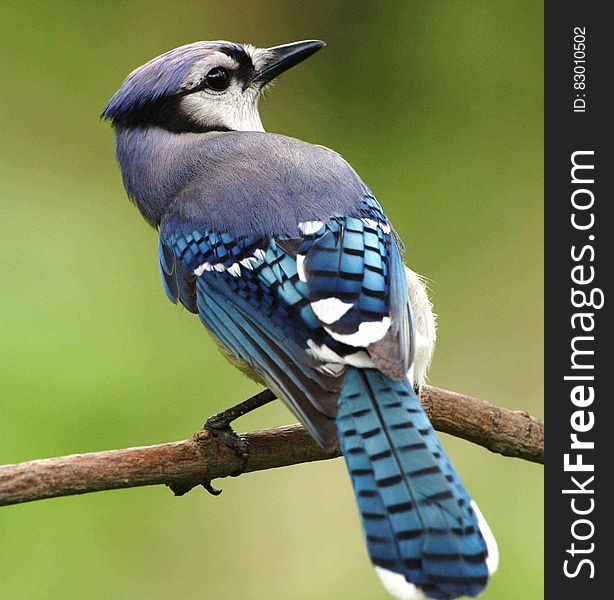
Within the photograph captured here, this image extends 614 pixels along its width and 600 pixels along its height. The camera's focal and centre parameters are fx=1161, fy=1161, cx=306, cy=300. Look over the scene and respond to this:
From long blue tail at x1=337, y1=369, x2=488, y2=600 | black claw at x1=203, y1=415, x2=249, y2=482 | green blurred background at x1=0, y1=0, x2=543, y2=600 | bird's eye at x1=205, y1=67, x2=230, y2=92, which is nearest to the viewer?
long blue tail at x1=337, y1=369, x2=488, y2=600

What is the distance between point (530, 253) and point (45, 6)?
2.30m

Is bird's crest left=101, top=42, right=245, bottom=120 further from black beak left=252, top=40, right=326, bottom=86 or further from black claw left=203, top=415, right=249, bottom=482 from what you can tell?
black claw left=203, top=415, right=249, bottom=482

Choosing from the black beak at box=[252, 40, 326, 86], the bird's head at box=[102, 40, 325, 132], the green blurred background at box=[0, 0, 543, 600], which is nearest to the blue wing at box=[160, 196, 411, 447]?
Result: the bird's head at box=[102, 40, 325, 132]

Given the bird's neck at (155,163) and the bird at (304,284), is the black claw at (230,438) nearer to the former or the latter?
the bird at (304,284)

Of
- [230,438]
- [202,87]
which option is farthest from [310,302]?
[202,87]

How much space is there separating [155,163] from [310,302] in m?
0.82

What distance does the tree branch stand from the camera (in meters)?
2.04

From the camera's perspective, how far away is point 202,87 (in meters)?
2.86

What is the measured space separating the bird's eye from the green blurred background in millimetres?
1291

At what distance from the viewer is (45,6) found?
16.3 ft

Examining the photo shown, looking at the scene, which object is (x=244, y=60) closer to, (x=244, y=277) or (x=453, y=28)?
(x=244, y=277)

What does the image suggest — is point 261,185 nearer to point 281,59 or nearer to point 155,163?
point 155,163

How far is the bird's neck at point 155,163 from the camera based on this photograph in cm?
276

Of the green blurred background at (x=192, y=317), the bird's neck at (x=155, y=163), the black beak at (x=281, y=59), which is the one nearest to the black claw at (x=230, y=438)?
the bird's neck at (x=155, y=163)
